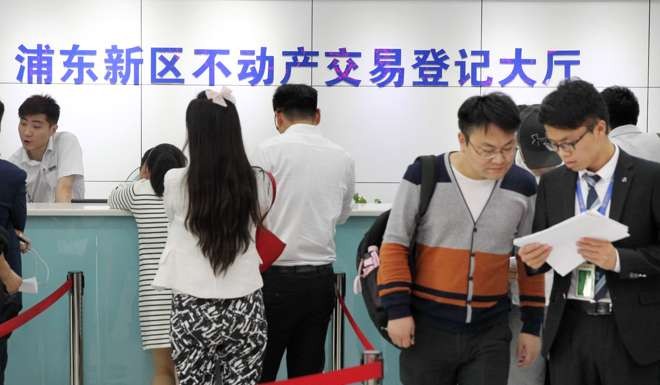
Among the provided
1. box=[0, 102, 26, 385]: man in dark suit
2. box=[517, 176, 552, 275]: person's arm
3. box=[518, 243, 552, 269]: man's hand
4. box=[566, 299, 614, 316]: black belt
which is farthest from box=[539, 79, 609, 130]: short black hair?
box=[0, 102, 26, 385]: man in dark suit

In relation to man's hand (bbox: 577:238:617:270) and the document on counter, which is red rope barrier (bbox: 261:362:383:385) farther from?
man's hand (bbox: 577:238:617:270)

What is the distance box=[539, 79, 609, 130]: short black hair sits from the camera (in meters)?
2.22

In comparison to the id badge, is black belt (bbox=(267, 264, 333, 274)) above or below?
below

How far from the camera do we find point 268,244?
113 inches

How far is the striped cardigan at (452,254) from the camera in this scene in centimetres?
233

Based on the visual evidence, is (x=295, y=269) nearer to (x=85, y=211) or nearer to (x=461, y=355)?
(x=461, y=355)

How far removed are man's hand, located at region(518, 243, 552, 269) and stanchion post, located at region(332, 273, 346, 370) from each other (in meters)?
1.44

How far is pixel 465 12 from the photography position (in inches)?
279

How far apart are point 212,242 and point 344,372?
621mm

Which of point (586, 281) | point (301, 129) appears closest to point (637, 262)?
point (586, 281)

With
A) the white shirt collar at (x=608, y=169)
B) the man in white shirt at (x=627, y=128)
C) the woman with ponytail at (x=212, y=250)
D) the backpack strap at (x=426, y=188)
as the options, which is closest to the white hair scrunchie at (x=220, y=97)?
the woman with ponytail at (x=212, y=250)

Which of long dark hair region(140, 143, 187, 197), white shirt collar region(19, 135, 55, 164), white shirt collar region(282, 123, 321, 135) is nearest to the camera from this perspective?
white shirt collar region(282, 123, 321, 135)

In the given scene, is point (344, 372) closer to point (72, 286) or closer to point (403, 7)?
point (72, 286)

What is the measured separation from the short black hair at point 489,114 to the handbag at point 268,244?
818 mm
